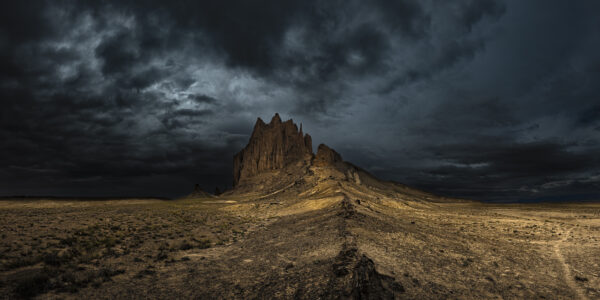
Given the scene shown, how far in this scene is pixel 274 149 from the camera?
162 meters

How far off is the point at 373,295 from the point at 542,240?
76.8 ft

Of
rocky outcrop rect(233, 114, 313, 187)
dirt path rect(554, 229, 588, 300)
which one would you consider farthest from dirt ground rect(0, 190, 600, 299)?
rocky outcrop rect(233, 114, 313, 187)

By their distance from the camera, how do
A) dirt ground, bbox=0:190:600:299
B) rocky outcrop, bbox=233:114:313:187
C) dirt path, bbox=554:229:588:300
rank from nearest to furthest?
dirt ground, bbox=0:190:600:299 < dirt path, bbox=554:229:588:300 < rocky outcrop, bbox=233:114:313:187

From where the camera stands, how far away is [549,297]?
32.5 ft

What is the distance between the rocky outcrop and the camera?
158875mm

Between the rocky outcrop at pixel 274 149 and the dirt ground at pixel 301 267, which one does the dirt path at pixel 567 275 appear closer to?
the dirt ground at pixel 301 267

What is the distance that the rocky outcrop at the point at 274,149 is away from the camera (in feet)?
521

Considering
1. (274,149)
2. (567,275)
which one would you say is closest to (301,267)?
(567,275)

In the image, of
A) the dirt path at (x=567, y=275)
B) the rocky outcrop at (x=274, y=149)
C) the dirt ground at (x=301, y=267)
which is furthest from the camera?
the rocky outcrop at (x=274, y=149)

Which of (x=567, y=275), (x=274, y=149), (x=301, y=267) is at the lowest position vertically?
(x=567, y=275)

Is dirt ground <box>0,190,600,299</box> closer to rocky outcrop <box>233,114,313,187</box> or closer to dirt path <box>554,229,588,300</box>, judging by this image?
dirt path <box>554,229,588,300</box>

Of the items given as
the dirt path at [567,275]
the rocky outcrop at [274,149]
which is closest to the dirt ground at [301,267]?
the dirt path at [567,275]

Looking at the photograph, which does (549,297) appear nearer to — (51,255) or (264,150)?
(51,255)

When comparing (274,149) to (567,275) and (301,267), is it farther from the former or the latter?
(567,275)
